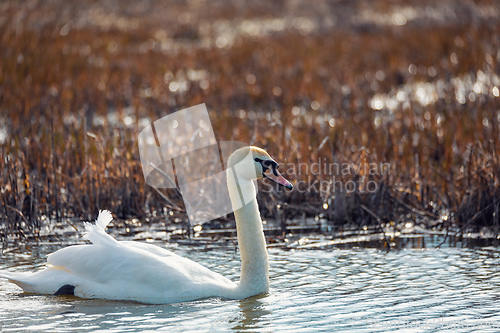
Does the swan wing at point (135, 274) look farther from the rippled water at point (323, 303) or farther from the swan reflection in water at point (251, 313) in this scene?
the swan reflection in water at point (251, 313)

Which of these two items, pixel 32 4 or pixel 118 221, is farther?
pixel 32 4

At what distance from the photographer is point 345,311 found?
4.92 m

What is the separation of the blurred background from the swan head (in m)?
1.93

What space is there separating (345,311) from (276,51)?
15.4 m

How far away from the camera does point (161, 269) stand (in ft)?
17.4

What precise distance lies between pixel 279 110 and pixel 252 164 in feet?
27.9

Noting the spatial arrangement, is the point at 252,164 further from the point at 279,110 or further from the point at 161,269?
the point at 279,110

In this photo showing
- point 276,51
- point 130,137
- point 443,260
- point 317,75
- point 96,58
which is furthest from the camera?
point 276,51

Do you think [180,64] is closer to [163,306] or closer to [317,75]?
[317,75]

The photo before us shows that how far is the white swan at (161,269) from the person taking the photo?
525 centimetres

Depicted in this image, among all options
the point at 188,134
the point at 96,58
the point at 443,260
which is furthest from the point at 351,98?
the point at 443,260

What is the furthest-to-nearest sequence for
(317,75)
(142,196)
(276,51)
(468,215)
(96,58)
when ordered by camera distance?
(276,51) → (96,58) → (317,75) → (142,196) → (468,215)

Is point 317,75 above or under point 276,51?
under

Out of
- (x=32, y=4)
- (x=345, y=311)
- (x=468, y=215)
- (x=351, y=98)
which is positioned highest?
(x=32, y=4)
